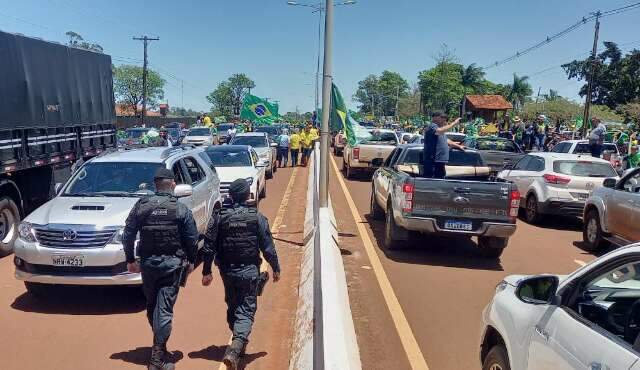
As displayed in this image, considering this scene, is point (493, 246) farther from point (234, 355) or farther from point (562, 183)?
point (234, 355)

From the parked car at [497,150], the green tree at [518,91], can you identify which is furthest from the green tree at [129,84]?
the parked car at [497,150]

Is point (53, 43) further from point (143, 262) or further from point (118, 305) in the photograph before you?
point (143, 262)

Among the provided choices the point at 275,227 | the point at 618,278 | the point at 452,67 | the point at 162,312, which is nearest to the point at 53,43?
the point at 275,227

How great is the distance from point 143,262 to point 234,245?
78cm

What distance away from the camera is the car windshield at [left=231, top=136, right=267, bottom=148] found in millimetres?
22577

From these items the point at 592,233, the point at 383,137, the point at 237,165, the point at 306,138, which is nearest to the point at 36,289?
the point at 237,165

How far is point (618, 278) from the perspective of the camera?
11.7ft

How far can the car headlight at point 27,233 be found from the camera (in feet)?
21.5

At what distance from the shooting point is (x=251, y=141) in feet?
74.8

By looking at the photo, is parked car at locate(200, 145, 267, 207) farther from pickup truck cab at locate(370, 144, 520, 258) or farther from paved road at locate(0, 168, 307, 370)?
paved road at locate(0, 168, 307, 370)

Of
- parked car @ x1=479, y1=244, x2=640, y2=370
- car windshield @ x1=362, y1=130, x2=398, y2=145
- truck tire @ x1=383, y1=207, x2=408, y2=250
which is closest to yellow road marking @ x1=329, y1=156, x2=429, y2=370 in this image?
truck tire @ x1=383, y1=207, x2=408, y2=250

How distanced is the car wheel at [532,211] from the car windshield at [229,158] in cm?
691

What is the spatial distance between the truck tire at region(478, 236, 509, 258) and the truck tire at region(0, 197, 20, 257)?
753 centimetres

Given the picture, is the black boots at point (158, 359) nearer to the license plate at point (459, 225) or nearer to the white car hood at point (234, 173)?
the license plate at point (459, 225)
